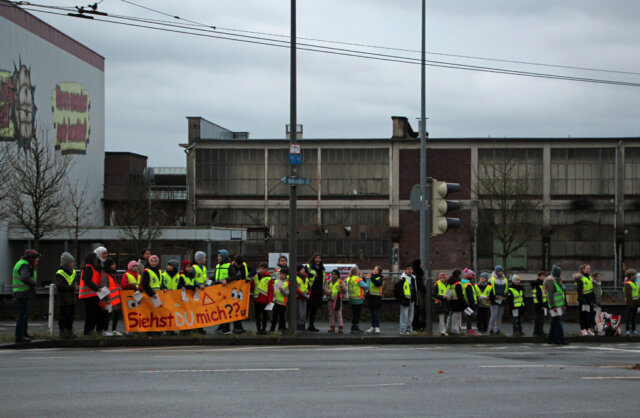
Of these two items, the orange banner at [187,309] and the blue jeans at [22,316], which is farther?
the orange banner at [187,309]

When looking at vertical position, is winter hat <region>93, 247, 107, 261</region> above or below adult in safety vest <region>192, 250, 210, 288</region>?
above

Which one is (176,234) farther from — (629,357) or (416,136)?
(629,357)

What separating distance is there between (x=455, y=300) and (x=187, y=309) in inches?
267

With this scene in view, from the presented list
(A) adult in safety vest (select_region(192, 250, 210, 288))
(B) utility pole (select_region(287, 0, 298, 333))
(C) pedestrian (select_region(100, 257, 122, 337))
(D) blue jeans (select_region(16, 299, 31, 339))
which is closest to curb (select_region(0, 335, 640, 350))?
(D) blue jeans (select_region(16, 299, 31, 339))

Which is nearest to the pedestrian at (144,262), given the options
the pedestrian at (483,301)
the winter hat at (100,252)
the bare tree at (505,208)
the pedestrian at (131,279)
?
the pedestrian at (131,279)

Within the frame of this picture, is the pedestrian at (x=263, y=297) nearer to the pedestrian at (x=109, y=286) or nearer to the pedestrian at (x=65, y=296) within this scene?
the pedestrian at (x=109, y=286)

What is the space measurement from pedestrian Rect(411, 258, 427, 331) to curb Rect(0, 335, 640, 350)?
6.24 feet

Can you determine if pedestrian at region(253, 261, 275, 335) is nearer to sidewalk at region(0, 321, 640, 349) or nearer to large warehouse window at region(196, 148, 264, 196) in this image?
sidewalk at region(0, 321, 640, 349)

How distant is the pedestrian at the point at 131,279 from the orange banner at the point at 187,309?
0.81 feet

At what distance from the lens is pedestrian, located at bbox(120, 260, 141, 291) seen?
20.4 metres

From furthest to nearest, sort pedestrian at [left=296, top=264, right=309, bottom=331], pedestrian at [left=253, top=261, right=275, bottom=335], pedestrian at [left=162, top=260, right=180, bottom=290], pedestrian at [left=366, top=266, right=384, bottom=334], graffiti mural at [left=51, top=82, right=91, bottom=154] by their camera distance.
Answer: graffiti mural at [left=51, top=82, right=91, bottom=154] < pedestrian at [left=366, top=266, right=384, bottom=334] < pedestrian at [left=296, top=264, right=309, bottom=331] < pedestrian at [left=253, top=261, right=275, bottom=335] < pedestrian at [left=162, top=260, right=180, bottom=290]

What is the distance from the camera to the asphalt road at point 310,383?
1022 centimetres

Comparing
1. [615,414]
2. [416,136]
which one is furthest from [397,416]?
[416,136]

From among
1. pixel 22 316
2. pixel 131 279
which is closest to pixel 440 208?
pixel 131 279
